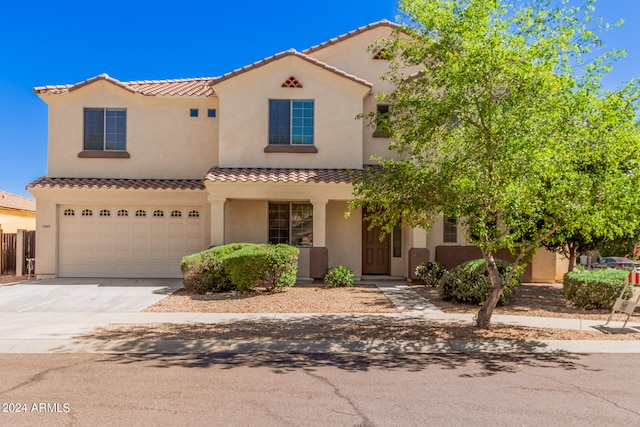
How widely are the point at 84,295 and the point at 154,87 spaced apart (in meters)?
8.52

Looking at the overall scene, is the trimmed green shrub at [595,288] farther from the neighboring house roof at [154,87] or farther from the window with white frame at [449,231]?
the neighboring house roof at [154,87]

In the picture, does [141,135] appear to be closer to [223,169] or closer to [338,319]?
[223,169]

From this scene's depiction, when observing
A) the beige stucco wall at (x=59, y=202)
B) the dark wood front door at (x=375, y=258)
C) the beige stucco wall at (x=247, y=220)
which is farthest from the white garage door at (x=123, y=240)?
the dark wood front door at (x=375, y=258)

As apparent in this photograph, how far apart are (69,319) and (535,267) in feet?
48.6

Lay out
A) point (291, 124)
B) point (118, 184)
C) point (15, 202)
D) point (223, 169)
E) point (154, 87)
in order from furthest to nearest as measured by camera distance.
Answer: point (15, 202) < point (154, 87) < point (118, 184) < point (291, 124) < point (223, 169)

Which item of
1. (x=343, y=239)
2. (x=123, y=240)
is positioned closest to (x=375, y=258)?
(x=343, y=239)

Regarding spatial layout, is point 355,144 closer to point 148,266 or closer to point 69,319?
point 148,266

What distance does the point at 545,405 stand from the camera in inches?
216

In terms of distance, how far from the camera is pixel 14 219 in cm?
2373

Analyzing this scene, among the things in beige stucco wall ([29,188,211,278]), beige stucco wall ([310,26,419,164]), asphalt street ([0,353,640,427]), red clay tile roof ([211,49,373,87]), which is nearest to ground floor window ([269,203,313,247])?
beige stucco wall ([29,188,211,278])

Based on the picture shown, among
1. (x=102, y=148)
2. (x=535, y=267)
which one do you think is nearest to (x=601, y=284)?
(x=535, y=267)

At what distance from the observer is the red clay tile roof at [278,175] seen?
1541 cm

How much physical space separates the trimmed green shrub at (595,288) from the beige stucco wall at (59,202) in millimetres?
11565

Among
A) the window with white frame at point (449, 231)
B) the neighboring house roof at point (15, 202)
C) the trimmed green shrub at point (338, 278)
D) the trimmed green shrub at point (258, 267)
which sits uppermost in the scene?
the neighboring house roof at point (15, 202)
